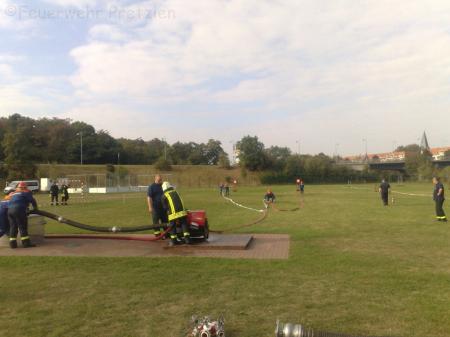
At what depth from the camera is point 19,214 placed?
10.1 meters

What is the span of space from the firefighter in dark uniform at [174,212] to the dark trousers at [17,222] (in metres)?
3.59

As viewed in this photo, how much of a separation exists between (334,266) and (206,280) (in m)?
2.72

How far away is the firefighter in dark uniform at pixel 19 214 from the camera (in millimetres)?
10124

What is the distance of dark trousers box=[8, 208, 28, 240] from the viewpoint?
10095 mm

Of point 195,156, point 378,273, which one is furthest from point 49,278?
point 195,156

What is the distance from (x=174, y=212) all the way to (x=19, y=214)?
3.88m

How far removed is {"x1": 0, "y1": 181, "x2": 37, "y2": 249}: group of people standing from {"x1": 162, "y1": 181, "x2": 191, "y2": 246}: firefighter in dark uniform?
3573mm

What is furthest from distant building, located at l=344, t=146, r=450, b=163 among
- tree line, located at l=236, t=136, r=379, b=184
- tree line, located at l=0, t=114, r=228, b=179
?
tree line, located at l=0, t=114, r=228, b=179

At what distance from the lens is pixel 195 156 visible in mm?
116812

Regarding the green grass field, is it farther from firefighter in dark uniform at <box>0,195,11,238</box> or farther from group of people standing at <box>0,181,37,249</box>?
firefighter in dark uniform at <box>0,195,11,238</box>

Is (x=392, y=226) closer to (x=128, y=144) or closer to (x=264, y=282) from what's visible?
(x=264, y=282)

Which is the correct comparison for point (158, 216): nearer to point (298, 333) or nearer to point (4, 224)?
point (4, 224)

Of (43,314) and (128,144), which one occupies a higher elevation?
(128,144)

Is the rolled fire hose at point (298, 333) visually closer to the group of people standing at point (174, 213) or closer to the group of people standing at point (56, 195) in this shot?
the group of people standing at point (174, 213)
